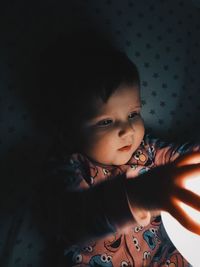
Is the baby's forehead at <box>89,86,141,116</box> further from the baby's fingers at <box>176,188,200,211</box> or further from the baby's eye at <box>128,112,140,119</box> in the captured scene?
the baby's fingers at <box>176,188,200,211</box>

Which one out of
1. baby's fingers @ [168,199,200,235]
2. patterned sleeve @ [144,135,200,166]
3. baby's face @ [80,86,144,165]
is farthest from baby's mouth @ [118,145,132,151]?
baby's fingers @ [168,199,200,235]

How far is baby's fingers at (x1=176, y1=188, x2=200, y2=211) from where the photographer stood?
39 cm

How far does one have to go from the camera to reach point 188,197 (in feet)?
1.31

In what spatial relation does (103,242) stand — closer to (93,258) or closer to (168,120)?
(93,258)

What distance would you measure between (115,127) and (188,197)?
9.6 inches

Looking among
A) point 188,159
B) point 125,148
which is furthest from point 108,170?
point 188,159

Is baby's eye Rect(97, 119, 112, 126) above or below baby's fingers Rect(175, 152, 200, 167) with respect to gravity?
below

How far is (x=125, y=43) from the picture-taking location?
747 millimetres

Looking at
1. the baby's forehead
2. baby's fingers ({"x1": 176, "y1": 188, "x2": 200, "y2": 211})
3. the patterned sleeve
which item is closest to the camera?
baby's fingers ({"x1": 176, "y1": 188, "x2": 200, "y2": 211})

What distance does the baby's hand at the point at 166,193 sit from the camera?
1.31ft

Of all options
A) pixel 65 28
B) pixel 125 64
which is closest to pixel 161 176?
pixel 125 64

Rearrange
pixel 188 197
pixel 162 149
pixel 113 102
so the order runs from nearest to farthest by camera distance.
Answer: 1. pixel 188 197
2. pixel 113 102
3. pixel 162 149

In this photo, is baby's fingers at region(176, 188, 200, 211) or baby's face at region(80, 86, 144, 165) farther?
baby's face at region(80, 86, 144, 165)

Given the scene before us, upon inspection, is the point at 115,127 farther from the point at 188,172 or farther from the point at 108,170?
the point at 188,172
